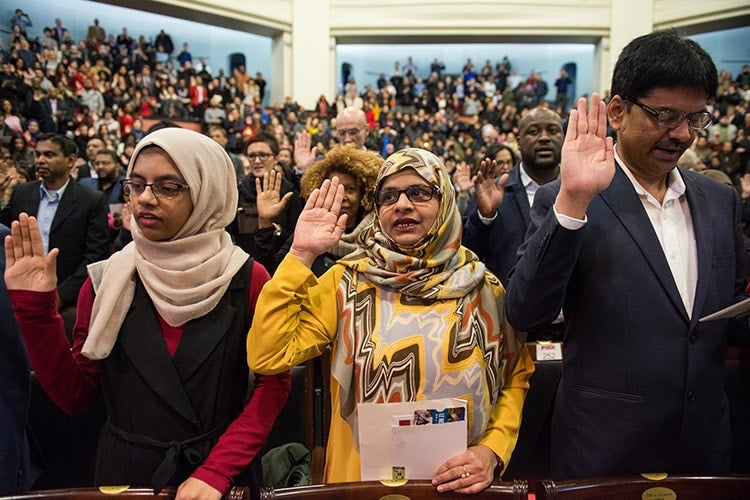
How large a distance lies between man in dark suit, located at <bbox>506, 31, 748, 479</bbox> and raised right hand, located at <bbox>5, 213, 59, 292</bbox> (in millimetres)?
927

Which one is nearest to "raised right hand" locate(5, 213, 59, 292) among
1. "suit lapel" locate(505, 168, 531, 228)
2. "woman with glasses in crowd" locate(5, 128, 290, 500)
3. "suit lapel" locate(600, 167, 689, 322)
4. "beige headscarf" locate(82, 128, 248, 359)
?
"woman with glasses in crowd" locate(5, 128, 290, 500)

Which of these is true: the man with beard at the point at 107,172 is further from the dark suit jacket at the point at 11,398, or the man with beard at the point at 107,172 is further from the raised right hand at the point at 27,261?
the raised right hand at the point at 27,261

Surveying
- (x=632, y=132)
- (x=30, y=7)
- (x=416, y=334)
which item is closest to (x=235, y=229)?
(x=416, y=334)

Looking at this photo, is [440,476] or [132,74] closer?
[440,476]

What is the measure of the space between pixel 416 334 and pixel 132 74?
12.8m

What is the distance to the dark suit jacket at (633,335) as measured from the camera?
123 cm

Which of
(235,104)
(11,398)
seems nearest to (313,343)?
(11,398)

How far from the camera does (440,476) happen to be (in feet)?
3.96

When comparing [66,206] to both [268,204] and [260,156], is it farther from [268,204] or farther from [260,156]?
[268,204]

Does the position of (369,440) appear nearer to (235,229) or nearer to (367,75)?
(235,229)

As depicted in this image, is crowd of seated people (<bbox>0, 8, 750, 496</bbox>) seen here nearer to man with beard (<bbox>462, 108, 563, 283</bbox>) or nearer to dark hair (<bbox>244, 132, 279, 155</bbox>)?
dark hair (<bbox>244, 132, 279, 155</bbox>)

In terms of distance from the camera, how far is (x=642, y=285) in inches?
48.4

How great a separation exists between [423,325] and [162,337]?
21.6 inches

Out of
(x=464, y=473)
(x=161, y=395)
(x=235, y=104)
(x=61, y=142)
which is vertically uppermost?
(x=235, y=104)
